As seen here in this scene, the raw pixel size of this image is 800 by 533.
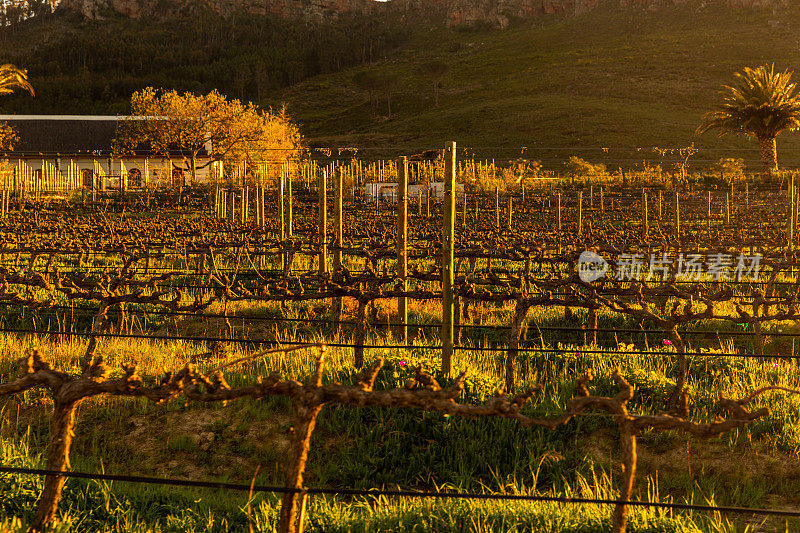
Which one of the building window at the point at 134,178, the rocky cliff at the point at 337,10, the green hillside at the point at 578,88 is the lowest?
the building window at the point at 134,178

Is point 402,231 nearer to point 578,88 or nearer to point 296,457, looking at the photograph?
point 296,457

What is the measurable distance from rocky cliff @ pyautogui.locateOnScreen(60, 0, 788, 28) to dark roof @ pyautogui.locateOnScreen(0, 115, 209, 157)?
114 metres

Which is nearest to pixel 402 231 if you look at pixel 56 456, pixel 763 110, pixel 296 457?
pixel 296 457

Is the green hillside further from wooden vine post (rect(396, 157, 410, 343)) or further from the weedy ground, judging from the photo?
the weedy ground

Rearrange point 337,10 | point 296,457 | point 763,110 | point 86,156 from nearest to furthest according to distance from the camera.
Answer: point 296,457 < point 763,110 < point 86,156 < point 337,10

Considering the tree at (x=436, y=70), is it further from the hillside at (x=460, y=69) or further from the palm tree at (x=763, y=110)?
the palm tree at (x=763, y=110)

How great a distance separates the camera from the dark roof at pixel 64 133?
60.9 meters

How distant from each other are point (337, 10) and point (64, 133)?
151m

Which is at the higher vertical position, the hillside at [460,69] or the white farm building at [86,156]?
the hillside at [460,69]

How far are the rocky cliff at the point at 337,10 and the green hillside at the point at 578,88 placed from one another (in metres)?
21.3

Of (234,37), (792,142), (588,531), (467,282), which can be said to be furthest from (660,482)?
(234,37)

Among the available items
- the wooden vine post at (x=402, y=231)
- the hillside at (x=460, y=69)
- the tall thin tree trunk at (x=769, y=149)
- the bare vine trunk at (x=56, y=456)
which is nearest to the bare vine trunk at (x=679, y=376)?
the wooden vine post at (x=402, y=231)

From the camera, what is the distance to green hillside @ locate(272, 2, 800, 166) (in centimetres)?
6306

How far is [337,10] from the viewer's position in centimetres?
19950
